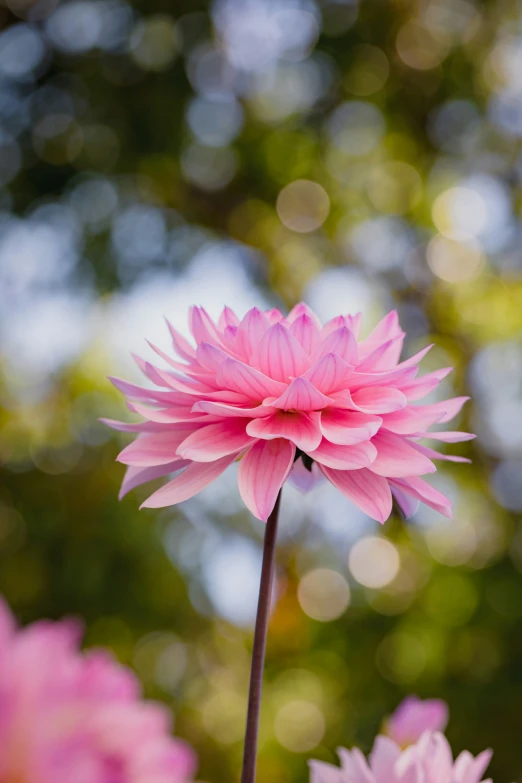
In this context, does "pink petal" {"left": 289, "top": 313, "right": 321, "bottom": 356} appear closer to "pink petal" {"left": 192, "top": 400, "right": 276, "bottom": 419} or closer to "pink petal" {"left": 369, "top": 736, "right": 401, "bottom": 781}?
"pink petal" {"left": 192, "top": 400, "right": 276, "bottom": 419}

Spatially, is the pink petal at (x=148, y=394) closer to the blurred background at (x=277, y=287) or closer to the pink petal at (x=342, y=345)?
the pink petal at (x=342, y=345)

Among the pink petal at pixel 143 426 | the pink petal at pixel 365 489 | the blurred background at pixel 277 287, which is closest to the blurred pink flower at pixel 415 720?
the pink petal at pixel 365 489

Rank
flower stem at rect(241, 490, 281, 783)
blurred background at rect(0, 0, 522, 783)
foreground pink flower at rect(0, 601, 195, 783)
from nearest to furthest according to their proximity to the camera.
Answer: foreground pink flower at rect(0, 601, 195, 783)
flower stem at rect(241, 490, 281, 783)
blurred background at rect(0, 0, 522, 783)

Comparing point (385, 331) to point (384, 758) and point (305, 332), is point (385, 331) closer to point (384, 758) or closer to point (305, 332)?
point (305, 332)

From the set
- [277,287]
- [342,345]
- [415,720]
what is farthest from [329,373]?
[277,287]

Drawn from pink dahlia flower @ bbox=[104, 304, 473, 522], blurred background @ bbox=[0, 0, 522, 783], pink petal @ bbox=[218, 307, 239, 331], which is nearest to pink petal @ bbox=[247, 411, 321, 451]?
pink dahlia flower @ bbox=[104, 304, 473, 522]
